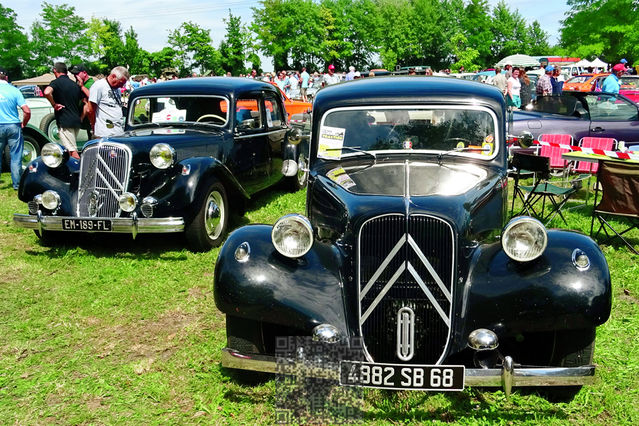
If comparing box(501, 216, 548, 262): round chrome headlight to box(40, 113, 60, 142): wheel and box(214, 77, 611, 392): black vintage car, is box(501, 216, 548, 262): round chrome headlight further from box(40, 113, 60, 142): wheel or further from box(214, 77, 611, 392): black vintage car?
box(40, 113, 60, 142): wheel

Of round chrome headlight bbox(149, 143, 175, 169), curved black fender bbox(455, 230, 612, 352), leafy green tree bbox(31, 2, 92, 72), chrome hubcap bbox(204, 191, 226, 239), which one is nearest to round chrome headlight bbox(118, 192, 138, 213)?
round chrome headlight bbox(149, 143, 175, 169)

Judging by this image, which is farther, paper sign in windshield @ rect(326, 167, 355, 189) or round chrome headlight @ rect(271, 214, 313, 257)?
paper sign in windshield @ rect(326, 167, 355, 189)

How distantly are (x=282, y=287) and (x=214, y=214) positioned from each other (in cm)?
334

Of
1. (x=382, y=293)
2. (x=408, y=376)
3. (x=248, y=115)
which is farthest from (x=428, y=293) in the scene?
(x=248, y=115)

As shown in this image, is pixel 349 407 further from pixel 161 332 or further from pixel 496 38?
pixel 496 38

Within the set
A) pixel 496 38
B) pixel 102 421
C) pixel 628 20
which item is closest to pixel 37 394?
pixel 102 421

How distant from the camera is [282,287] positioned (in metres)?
3.07

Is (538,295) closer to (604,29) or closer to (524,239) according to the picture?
(524,239)

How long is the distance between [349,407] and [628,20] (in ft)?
118

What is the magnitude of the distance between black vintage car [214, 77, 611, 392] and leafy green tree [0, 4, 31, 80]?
2201 inches

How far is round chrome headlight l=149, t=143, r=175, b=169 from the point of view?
→ 5840 millimetres

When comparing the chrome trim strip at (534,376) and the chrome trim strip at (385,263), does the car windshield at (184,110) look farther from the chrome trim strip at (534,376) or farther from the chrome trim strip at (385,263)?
the chrome trim strip at (534,376)

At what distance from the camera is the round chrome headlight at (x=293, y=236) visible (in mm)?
3197

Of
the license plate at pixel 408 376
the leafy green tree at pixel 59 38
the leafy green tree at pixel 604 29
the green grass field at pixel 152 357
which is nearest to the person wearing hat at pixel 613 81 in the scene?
the green grass field at pixel 152 357
